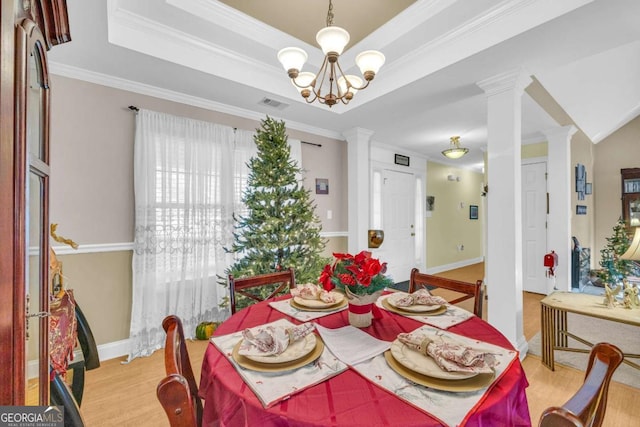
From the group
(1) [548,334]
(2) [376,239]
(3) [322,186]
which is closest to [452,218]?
(2) [376,239]

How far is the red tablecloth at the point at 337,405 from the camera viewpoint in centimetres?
68

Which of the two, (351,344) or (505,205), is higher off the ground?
(505,205)

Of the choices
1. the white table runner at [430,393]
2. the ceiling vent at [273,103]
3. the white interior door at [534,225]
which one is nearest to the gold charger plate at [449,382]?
the white table runner at [430,393]

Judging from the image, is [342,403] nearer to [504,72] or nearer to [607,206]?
[504,72]

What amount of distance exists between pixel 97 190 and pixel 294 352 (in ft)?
7.81

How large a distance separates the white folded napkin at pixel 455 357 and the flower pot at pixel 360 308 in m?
0.27

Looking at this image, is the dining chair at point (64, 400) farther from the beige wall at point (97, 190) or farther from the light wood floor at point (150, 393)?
the beige wall at point (97, 190)

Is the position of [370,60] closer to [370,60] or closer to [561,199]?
[370,60]

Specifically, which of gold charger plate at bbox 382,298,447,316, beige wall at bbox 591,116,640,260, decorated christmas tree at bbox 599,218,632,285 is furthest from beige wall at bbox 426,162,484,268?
gold charger plate at bbox 382,298,447,316

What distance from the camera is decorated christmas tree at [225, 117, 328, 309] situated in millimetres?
2672

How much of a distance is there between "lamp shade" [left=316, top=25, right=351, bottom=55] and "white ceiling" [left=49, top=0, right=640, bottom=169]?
61cm

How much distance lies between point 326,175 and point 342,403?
11.1ft

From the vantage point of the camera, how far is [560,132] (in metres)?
3.86

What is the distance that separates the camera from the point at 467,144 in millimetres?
4820
